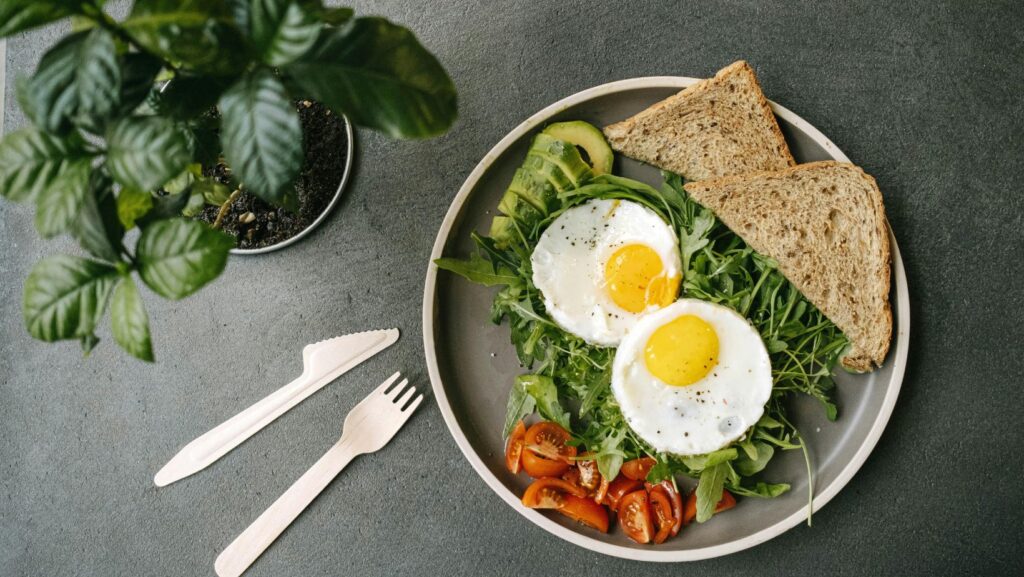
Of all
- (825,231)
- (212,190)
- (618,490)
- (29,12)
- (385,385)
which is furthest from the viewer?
(385,385)

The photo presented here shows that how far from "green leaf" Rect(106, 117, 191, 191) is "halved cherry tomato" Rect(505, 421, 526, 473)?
1.49m

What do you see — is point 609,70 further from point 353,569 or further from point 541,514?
point 353,569

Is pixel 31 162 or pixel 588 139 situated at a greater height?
pixel 31 162

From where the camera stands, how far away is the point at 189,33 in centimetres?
135

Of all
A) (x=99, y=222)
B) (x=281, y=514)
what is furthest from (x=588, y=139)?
(x=281, y=514)

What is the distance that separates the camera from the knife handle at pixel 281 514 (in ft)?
8.42

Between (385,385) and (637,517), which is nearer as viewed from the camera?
(637,517)

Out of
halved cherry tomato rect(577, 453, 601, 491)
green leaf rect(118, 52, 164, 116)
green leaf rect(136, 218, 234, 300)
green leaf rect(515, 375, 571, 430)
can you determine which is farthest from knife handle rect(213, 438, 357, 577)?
green leaf rect(118, 52, 164, 116)

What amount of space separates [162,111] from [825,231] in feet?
6.64

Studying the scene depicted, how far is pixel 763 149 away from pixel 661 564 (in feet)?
4.98

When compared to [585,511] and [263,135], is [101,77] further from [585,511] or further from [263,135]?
[585,511]

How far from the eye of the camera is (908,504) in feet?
7.98

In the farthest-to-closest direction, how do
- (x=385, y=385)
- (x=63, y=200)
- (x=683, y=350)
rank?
(x=385, y=385) → (x=683, y=350) → (x=63, y=200)

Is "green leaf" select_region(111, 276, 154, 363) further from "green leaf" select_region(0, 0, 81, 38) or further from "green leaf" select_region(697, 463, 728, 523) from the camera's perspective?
"green leaf" select_region(697, 463, 728, 523)
